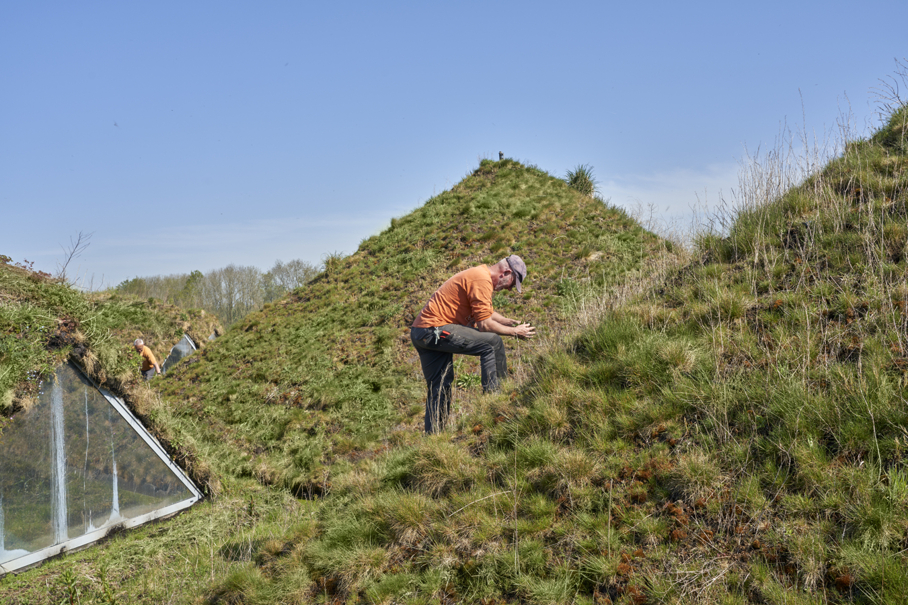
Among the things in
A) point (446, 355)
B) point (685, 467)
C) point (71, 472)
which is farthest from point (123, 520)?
Answer: point (685, 467)

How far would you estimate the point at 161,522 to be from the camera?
23.5ft

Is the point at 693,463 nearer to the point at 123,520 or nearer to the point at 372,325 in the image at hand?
the point at 123,520

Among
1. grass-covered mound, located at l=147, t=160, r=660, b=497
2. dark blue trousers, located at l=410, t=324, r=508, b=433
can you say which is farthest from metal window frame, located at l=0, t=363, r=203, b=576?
dark blue trousers, located at l=410, t=324, r=508, b=433

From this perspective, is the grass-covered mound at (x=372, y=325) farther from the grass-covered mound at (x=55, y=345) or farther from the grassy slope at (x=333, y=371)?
the grass-covered mound at (x=55, y=345)

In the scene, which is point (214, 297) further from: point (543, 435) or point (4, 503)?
point (543, 435)

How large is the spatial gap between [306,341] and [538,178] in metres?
8.77

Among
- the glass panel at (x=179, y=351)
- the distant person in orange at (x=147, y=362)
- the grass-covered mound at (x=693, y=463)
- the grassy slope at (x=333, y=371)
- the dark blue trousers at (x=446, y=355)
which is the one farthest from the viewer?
the glass panel at (x=179, y=351)

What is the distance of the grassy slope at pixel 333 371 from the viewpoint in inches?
224

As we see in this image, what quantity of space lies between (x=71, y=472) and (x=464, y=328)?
5148 mm

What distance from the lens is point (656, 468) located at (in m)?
4.12

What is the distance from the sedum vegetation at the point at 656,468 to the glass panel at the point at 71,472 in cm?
48

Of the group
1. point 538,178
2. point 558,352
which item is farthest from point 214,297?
point 558,352

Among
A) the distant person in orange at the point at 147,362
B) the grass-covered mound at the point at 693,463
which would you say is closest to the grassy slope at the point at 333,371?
the distant person in orange at the point at 147,362

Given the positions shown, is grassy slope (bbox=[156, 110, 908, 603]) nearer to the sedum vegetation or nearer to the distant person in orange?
the sedum vegetation
